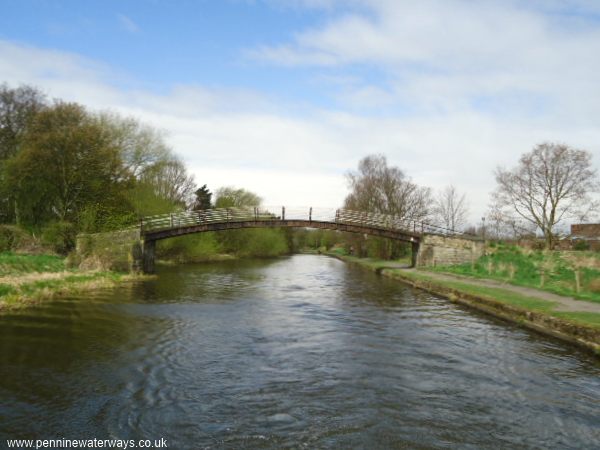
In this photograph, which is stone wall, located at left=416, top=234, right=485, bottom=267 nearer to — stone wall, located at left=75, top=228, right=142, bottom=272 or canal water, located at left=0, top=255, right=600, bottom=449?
canal water, located at left=0, top=255, right=600, bottom=449

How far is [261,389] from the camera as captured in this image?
9312 millimetres

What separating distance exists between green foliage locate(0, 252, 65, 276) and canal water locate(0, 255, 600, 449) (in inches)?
234

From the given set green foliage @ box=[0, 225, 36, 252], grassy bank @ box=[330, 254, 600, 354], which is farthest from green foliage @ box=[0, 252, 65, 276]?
grassy bank @ box=[330, 254, 600, 354]

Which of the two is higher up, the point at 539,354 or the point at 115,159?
the point at 115,159

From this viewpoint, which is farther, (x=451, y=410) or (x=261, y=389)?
(x=261, y=389)

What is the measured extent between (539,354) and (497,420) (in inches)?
210

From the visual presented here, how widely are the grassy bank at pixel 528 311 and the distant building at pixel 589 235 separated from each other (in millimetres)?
22230

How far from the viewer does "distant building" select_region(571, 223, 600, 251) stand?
132ft

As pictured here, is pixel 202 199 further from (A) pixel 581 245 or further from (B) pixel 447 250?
(A) pixel 581 245

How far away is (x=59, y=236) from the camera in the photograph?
104 ft

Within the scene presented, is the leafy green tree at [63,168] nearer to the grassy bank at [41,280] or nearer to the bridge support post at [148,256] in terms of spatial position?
the bridge support post at [148,256]

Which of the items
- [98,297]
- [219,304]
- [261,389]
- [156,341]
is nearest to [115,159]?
[98,297]

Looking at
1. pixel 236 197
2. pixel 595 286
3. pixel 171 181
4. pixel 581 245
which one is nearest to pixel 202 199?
pixel 236 197

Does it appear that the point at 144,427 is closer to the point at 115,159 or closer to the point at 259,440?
the point at 259,440
